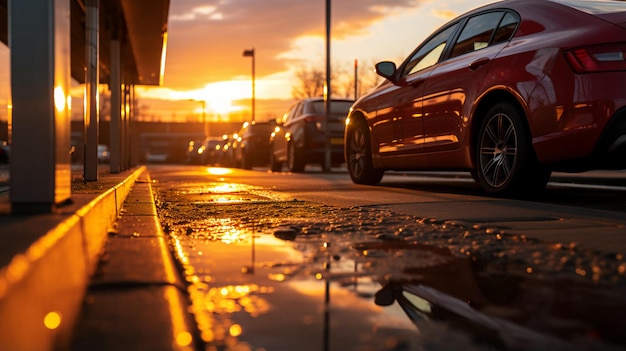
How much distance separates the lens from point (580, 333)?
2018 mm

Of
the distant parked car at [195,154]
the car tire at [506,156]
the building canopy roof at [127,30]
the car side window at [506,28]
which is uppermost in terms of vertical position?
the building canopy roof at [127,30]

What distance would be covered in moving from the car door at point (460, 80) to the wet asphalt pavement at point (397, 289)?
2494 mm

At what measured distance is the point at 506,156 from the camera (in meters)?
6.18

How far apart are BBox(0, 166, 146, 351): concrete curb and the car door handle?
14.0ft

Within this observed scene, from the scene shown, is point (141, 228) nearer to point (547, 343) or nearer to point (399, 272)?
point (399, 272)

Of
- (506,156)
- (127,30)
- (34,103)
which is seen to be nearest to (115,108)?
(127,30)

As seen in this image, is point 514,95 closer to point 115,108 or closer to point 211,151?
point 115,108

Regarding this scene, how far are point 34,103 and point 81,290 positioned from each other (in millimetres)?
1242

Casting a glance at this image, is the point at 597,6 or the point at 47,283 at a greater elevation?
the point at 597,6

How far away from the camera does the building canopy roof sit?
12.0 meters

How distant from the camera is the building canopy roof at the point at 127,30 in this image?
1202cm

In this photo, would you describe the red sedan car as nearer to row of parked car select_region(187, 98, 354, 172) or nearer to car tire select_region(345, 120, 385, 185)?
car tire select_region(345, 120, 385, 185)

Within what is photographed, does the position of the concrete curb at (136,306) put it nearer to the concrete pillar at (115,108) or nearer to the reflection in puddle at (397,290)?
the reflection in puddle at (397,290)

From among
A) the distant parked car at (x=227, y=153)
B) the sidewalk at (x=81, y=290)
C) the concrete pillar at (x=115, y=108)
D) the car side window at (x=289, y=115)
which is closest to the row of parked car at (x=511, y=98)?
the sidewalk at (x=81, y=290)
